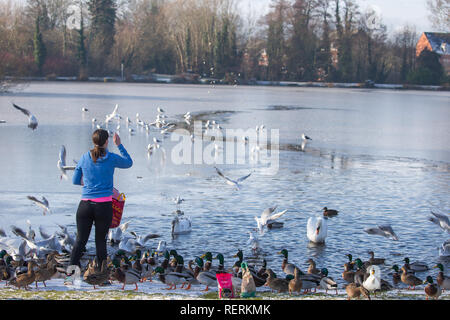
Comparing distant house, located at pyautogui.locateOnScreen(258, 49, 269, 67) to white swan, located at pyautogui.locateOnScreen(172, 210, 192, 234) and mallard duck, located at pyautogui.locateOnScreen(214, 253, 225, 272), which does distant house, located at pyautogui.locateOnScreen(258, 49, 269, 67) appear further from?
mallard duck, located at pyautogui.locateOnScreen(214, 253, 225, 272)

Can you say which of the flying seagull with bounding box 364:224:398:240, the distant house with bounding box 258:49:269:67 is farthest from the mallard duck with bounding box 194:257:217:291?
the distant house with bounding box 258:49:269:67

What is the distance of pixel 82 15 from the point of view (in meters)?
66.8

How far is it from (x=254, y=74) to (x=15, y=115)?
42582 mm

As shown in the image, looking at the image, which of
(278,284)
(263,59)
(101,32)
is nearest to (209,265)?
(278,284)

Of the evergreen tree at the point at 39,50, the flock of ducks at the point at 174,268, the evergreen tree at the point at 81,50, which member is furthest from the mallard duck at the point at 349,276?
the evergreen tree at the point at 81,50

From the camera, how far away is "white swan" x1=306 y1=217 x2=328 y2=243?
8.16 meters

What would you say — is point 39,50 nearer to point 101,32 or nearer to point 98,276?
point 101,32

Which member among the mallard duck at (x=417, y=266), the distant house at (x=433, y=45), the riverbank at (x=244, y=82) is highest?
the distant house at (x=433, y=45)

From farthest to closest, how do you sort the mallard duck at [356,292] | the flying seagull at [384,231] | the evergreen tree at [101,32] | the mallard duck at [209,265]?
the evergreen tree at [101,32] < the flying seagull at [384,231] < the mallard duck at [209,265] < the mallard duck at [356,292]

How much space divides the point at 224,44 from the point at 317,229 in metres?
55.6

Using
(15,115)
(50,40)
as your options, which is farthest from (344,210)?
(50,40)

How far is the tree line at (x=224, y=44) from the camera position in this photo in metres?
62.6

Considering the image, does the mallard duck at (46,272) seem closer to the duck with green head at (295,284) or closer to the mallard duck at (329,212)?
the duck with green head at (295,284)

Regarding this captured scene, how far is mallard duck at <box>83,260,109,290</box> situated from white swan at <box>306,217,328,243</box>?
3188mm
